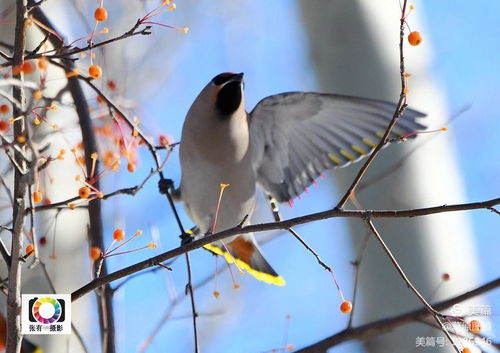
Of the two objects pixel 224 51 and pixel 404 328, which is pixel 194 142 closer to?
pixel 404 328

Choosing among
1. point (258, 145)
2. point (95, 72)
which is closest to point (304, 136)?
point (258, 145)

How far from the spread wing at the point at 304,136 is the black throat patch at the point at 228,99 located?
0.60ft

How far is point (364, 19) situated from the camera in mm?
2369

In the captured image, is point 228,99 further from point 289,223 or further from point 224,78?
point 289,223

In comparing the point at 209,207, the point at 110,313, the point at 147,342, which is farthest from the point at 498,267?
the point at 110,313

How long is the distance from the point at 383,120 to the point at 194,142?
72 centimetres

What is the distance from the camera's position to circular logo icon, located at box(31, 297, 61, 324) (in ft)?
5.57

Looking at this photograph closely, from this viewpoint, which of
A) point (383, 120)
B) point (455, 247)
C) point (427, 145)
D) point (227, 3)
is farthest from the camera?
point (227, 3)

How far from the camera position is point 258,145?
3.12m

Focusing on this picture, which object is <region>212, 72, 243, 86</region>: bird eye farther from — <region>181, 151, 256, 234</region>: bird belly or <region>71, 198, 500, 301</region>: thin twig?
<region>71, 198, 500, 301</region>: thin twig

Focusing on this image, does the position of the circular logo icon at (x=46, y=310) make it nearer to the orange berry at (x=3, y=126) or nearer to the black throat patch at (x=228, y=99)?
the orange berry at (x=3, y=126)

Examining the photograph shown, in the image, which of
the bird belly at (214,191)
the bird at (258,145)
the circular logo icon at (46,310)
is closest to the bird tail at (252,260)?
the bird at (258,145)

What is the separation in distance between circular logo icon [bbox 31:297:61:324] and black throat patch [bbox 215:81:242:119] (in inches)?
47.9

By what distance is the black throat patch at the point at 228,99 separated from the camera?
2.74 meters
